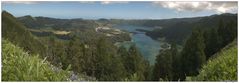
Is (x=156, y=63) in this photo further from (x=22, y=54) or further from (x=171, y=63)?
(x=22, y=54)

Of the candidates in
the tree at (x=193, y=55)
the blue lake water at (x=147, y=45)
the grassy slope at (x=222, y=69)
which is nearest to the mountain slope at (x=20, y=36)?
the blue lake water at (x=147, y=45)

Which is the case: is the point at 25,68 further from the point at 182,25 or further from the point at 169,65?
the point at 182,25

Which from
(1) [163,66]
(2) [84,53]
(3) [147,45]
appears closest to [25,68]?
(2) [84,53]

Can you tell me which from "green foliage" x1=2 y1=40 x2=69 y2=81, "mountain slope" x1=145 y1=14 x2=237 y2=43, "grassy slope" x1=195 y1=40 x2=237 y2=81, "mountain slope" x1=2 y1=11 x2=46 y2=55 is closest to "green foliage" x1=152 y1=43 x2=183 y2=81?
"mountain slope" x1=145 y1=14 x2=237 y2=43

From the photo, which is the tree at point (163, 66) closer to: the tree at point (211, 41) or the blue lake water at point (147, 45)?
the blue lake water at point (147, 45)

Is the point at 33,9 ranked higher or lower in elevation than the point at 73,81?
higher

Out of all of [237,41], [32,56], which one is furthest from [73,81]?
[237,41]
